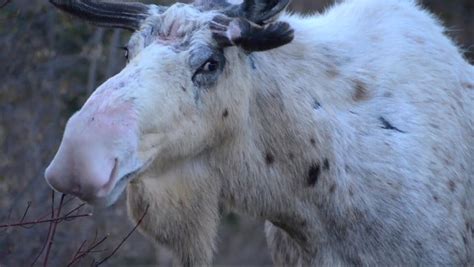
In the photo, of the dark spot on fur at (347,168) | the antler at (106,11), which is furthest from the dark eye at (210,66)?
the dark spot on fur at (347,168)

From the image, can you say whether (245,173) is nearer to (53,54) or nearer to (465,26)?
(53,54)

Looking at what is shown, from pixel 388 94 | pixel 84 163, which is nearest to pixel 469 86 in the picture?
pixel 388 94

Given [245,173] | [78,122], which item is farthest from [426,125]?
[78,122]

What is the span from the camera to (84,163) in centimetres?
542

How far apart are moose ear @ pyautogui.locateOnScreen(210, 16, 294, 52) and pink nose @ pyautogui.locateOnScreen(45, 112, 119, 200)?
0.90 m

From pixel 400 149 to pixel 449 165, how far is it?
320 mm

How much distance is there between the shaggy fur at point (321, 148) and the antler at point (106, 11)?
15 centimetres

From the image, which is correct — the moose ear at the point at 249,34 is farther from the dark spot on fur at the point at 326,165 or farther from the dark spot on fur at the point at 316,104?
the dark spot on fur at the point at 326,165

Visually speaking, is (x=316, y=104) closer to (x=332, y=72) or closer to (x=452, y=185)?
(x=332, y=72)

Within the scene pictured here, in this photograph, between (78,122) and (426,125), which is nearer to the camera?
(78,122)

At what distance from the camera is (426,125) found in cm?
671

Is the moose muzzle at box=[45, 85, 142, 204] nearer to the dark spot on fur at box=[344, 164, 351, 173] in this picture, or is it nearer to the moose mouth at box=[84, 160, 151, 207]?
the moose mouth at box=[84, 160, 151, 207]

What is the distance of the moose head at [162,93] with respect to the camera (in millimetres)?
5461

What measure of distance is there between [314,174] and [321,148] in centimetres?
14
